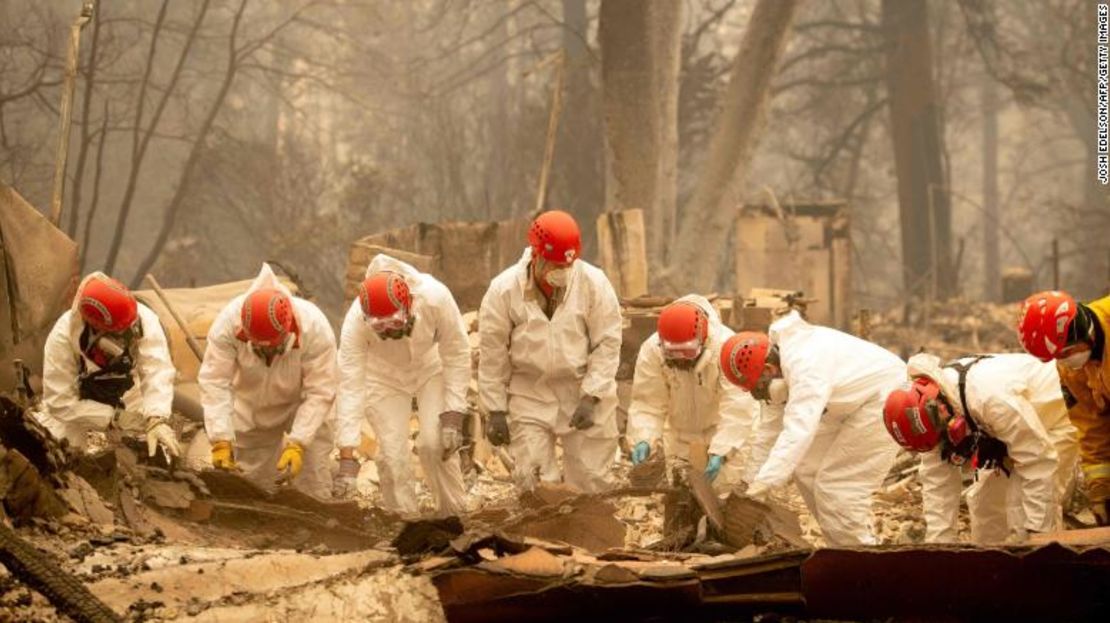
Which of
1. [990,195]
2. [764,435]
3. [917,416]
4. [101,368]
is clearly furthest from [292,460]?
[990,195]

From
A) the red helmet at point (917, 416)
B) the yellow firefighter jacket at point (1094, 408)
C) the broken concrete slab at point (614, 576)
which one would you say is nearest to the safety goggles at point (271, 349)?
the red helmet at point (917, 416)

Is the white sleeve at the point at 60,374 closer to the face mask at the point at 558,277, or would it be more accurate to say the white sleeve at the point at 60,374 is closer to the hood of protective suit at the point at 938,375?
the face mask at the point at 558,277

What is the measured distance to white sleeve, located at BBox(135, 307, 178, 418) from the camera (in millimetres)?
7793

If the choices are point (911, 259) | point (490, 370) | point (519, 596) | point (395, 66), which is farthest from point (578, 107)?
point (519, 596)

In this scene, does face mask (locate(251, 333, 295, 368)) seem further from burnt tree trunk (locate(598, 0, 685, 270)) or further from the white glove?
burnt tree trunk (locate(598, 0, 685, 270))

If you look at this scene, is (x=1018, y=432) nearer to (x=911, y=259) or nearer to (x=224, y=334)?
(x=224, y=334)

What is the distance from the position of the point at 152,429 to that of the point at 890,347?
12.6m

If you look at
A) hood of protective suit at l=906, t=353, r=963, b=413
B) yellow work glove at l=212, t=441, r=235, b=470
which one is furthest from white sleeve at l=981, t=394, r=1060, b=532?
yellow work glove at l=212, t=441, r=235, b=470

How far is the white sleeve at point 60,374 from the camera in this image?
7883 mm

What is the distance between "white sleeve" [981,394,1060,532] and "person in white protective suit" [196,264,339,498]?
3.87 m

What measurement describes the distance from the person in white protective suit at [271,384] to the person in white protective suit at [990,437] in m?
3.44

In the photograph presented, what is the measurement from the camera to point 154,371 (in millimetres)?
7914

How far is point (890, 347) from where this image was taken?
18.1m

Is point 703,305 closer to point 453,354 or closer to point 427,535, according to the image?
point 453,354
